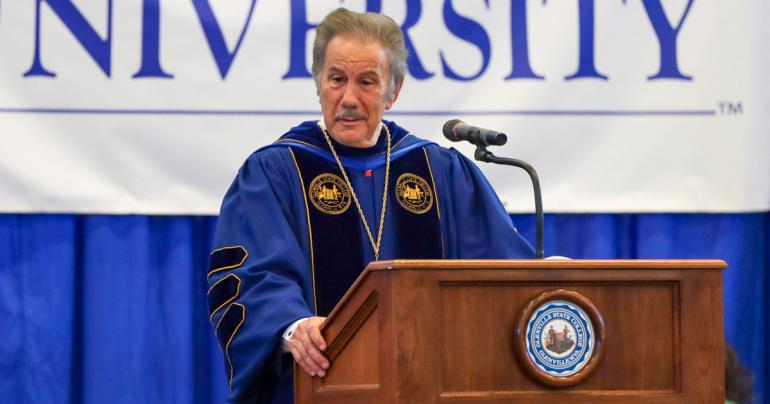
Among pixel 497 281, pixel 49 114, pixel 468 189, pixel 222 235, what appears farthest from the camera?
pixel 49 114

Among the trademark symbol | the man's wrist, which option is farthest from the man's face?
the trademark symbol

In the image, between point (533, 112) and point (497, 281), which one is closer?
point (497, 281)

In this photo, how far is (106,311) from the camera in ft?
15.6

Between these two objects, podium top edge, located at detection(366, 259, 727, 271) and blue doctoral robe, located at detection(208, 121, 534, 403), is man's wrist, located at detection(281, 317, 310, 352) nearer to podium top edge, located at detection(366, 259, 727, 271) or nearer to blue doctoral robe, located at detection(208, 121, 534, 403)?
blue doctoral robe, located at detection(208, 121, 534, 403)

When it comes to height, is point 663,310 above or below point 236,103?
below

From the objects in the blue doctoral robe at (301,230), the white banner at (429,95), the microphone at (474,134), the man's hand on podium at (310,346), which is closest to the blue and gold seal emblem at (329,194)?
the blue doctoral robe at (301,230)

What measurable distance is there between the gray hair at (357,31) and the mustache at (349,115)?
0.10 meters

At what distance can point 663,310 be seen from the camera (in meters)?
2.38

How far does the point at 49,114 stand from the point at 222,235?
183 cm

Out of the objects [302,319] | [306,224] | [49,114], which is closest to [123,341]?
[49,114]

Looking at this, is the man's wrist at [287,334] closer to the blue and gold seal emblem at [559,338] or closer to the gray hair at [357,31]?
the blue and gold seal emblem at [559,338]

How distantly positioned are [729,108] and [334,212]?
92.4 inches

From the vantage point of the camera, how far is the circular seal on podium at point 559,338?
2246 millimetres

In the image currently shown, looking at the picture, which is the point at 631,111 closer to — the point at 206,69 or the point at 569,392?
the point at 206,69
